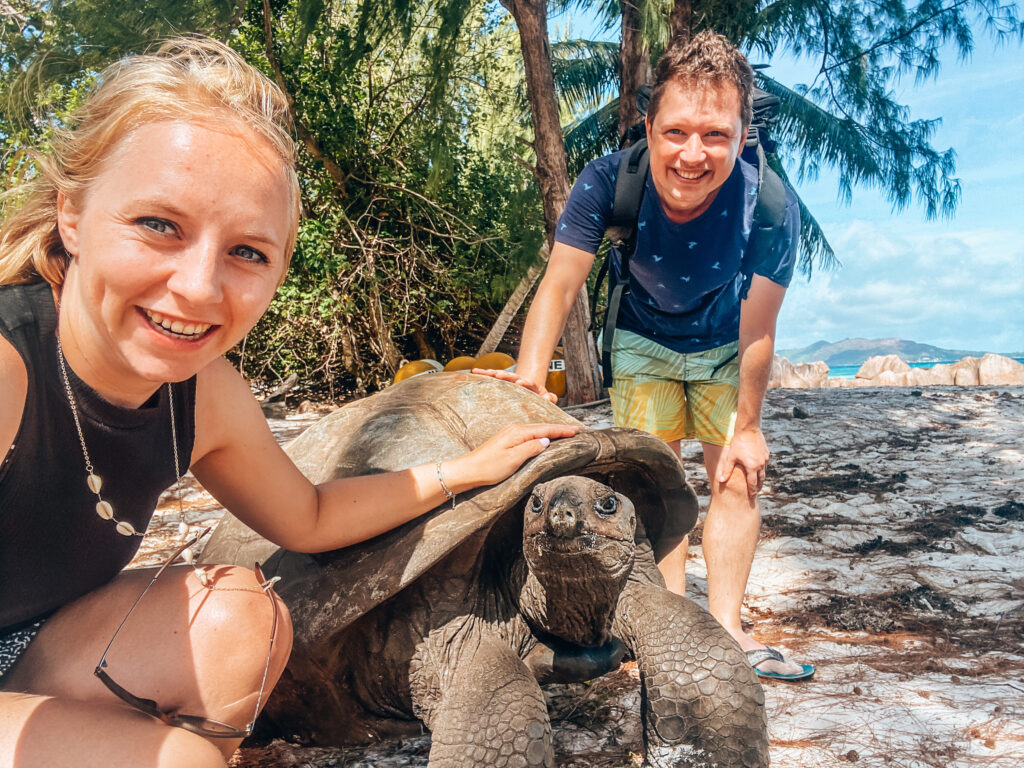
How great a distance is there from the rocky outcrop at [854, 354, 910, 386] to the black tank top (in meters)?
11.2

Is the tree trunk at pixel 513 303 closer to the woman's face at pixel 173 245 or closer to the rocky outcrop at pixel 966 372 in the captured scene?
the rocky outcrop at pixel 966 372

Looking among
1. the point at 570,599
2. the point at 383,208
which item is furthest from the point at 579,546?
the point at 383,208

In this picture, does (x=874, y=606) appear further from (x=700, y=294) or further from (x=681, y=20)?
(x=681, y=20)

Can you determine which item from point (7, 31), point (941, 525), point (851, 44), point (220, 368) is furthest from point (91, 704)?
point (851, 44)

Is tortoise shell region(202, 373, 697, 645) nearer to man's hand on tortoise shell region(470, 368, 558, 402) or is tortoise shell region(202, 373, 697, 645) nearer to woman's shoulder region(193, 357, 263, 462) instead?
man's hand on tortoise shell region(470, 368, 558, 402)

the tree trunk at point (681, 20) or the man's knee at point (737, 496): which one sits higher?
the tree trunk at point (681, 20)

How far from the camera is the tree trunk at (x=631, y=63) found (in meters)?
6.89

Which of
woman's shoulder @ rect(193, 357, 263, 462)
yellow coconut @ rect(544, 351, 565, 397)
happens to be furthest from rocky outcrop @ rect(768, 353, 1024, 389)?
woman's shoulder @ rect(193, 357, 263, 462)

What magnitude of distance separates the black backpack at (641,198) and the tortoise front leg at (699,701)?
1229 millimetres

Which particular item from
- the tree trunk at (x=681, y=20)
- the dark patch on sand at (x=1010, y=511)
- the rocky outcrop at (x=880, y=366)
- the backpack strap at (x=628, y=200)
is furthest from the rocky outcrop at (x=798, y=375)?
the backpack strap at (x=628, y=200)

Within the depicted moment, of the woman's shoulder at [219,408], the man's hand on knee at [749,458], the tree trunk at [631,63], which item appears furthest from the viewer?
the tree trunk at [631,63]

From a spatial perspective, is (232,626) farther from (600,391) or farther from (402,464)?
(600,391)

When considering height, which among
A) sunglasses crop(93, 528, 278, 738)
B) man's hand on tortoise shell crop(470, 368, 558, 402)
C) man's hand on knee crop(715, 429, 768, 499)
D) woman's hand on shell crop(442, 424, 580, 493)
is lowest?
sunglasses crop(93, 528, 278, 738)

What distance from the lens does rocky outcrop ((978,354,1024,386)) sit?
9.48 m
